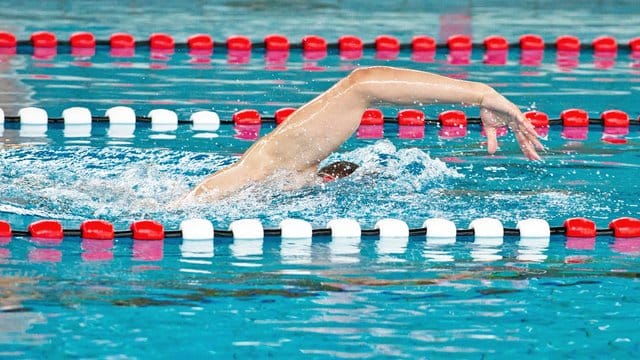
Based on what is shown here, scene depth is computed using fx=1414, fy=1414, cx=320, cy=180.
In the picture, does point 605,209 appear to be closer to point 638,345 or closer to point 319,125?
point 319,125

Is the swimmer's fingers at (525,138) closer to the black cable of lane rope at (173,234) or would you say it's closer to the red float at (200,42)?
the black cable of lane rope at (173,234)

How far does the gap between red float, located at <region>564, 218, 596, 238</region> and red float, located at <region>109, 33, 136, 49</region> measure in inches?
178

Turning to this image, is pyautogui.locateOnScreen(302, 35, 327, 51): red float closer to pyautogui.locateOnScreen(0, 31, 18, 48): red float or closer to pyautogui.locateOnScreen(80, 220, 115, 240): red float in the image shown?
pyautogui.locateOnScreen(0, 31, 18, 48): red float

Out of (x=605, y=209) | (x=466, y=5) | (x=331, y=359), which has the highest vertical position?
(x=466, y=5)

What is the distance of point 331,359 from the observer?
3.27 metres

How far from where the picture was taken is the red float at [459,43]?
28.9 feet

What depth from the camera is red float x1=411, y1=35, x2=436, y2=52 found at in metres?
8.73

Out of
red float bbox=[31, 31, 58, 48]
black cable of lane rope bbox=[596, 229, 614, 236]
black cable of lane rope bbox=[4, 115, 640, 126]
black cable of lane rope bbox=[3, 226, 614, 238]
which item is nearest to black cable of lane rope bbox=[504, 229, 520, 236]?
black cable of lane rope bbox=[3, 226, 614, 238]

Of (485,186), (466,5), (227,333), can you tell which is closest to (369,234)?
Answer: (485,186)

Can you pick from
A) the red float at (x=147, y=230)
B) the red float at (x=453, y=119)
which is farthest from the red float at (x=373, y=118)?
the red float at (x=147, y=230)

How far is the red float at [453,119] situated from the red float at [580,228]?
2095 millimetres

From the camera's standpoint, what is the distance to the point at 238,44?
8.65 meters

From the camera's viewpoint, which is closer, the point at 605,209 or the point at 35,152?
the point at 605,209

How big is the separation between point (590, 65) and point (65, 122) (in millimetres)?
3483
